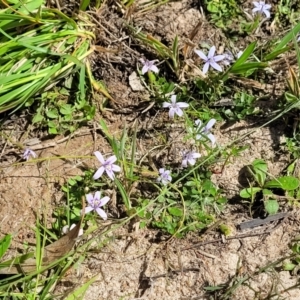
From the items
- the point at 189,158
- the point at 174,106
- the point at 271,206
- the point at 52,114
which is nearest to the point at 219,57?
the point at 174,106

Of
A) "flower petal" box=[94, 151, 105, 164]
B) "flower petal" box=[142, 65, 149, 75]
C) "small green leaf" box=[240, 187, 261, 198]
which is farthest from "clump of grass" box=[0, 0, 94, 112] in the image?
"small green leaf" box=[240, 187, 261, 198]

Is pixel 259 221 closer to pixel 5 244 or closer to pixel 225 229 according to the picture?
pixel 225 229

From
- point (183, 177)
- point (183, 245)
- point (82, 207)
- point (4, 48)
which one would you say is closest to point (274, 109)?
point (183, 177)

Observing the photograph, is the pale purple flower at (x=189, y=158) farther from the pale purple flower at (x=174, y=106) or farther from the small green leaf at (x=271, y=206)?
the small green leaf at (x=271, y=206)

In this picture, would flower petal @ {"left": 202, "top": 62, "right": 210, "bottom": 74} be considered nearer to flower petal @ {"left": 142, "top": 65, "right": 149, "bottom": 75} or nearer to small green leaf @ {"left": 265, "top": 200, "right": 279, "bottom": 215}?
flower petal @ {"left": 142, "top": 65, "right": 149, "bottom": 75}

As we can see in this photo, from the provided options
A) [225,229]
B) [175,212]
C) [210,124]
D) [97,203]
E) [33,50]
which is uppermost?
[33,50]

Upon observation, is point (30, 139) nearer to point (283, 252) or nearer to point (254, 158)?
point (254, 158)
